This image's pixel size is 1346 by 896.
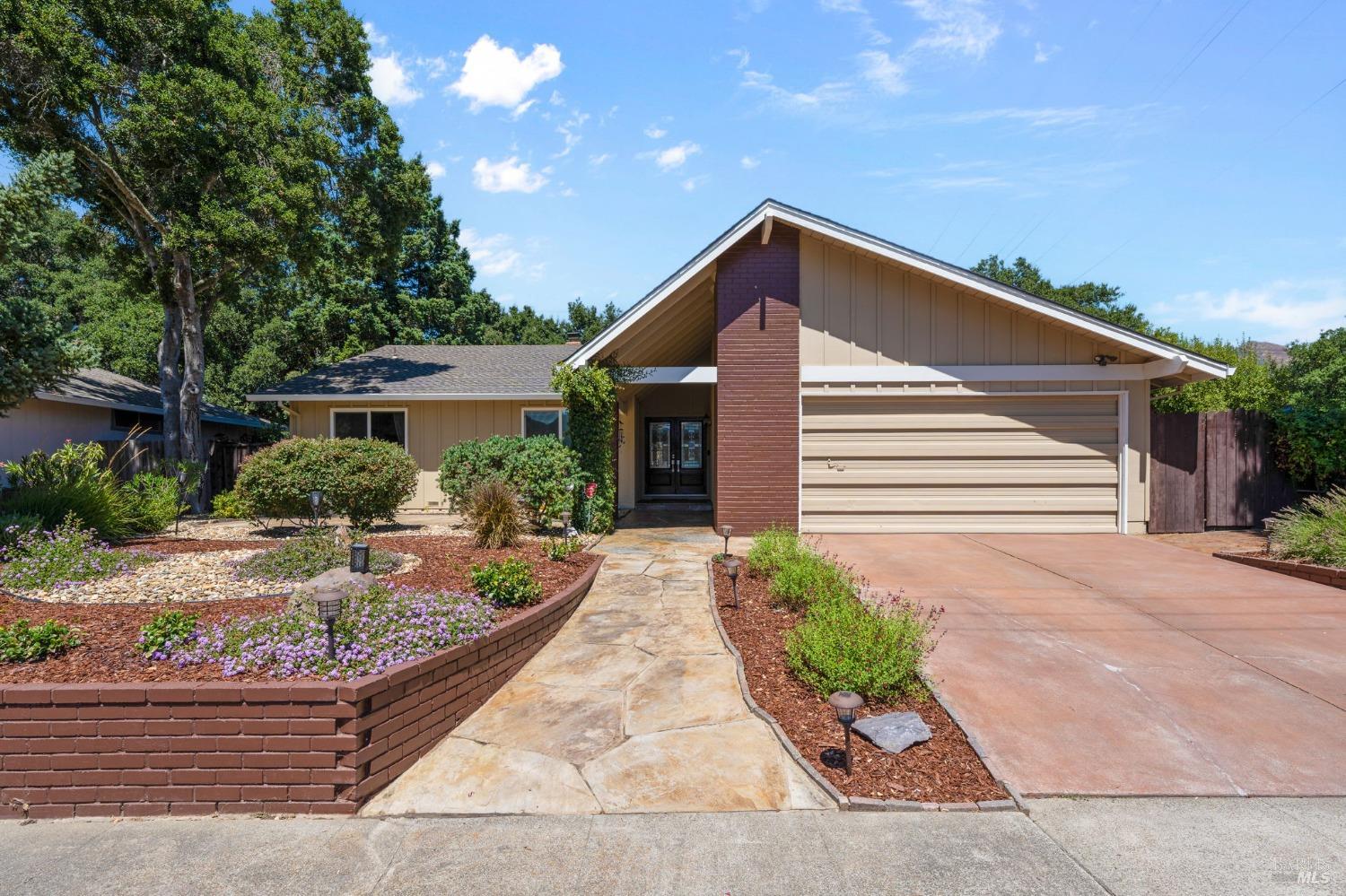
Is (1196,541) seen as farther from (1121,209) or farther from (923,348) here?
(1121,209)

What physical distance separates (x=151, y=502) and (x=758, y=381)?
8640 mm

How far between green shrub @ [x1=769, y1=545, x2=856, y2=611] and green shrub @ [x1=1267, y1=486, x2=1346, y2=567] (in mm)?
5476

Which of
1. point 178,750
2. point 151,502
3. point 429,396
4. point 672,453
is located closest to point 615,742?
point 178,750

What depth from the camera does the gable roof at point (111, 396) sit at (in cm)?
1301

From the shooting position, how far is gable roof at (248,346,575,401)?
12.9m

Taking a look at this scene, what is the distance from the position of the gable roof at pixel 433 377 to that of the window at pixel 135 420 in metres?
3.62

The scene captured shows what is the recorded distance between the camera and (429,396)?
41.8 ft

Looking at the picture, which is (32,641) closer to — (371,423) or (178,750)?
(178,750)

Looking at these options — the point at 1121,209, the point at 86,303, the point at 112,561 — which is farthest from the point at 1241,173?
the point at 86,303

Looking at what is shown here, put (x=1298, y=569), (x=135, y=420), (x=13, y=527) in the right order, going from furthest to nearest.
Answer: (x=135, y=420), (x=1298, y=569), (x=13, y=527)

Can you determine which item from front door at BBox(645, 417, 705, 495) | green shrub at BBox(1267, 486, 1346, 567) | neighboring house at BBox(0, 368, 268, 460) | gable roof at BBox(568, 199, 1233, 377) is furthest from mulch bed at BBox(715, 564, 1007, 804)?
neighboring house at BBox(0, 368, 268, 460)

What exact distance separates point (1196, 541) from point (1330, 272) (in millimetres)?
9928

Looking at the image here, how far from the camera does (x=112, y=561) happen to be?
6289 millimetres

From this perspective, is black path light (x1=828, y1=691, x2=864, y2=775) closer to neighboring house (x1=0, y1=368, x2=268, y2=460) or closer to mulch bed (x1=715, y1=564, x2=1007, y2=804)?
mulch bed (x1=715, y1=564, x2=1007, y2=804)
